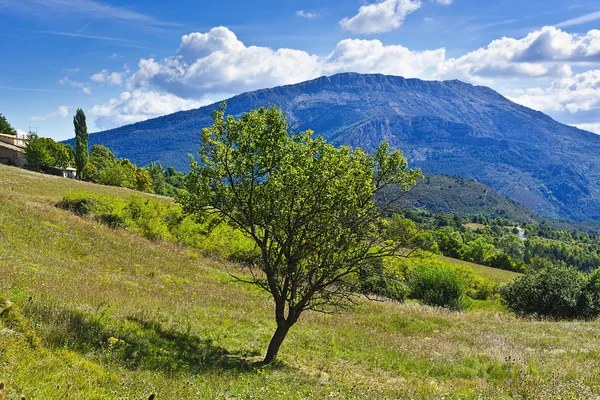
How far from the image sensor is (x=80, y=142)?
10031 cm

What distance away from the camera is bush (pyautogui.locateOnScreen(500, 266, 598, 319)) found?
3659cm

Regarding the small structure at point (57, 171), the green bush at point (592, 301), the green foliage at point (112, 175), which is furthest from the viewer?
the green foliage at point (112, 175)

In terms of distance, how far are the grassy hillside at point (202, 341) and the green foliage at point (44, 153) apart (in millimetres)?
70180

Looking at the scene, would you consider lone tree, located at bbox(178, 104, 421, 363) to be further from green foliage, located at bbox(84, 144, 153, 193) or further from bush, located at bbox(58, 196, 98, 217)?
green foliage, located at bbox(84, 144, 153, 193)

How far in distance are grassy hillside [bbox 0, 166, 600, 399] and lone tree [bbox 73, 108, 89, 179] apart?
75.8 metres

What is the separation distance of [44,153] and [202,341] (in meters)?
91.7

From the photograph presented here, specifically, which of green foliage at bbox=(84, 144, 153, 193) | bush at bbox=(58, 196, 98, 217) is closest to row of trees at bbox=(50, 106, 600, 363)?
bush at bbox=(58, 196, 98, 217)

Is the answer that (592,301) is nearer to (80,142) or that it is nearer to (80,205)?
(80,205)

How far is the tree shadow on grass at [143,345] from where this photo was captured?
11.5 m

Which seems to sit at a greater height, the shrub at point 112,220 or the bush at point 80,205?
the bush at point 80,205

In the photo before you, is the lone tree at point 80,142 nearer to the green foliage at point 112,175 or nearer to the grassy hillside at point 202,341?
the green foliage at point 112,175

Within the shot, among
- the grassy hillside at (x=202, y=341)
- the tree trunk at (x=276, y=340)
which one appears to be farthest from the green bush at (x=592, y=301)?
the tree trunk at (x=276, y=340)

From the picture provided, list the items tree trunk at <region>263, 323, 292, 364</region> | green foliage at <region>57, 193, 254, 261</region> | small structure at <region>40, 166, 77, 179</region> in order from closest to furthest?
1. tree trunk at <region>263, 323, 292, 364</region>
2. green foliage at <region>57, 193, 254, 261</region>
3. small structure at <region>40, 166, 77, 179</region>

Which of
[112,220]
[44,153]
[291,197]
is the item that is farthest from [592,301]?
[44,153]
